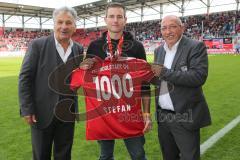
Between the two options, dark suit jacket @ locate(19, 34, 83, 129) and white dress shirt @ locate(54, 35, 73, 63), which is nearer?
dark suit jacket @ locate(19, 34, 83, 129)

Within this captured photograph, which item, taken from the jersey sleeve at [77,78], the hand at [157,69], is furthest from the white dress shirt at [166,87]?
the jersey sleeve at [77,78]

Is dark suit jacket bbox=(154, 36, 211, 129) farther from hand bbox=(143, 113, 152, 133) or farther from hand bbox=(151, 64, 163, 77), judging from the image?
hand bbox=(143, 113, 152, 133)

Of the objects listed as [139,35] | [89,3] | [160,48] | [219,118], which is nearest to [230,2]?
[139,35]

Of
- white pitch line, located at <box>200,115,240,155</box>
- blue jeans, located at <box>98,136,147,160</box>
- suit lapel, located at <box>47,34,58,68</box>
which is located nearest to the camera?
suit lapel, located at <box>47,34,58,68</box>

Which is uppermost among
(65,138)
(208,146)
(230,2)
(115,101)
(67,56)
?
(230,2)

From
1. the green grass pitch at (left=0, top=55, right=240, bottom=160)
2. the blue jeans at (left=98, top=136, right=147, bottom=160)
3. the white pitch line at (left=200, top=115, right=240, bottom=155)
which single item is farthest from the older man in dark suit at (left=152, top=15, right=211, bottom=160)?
the white pitch line at (left=200, top=115, right=240, bottom=155)

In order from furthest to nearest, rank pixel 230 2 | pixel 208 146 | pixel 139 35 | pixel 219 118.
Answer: pixel 139 35 → pixel 230 2 → pixel 219 118 → pixel 208 146

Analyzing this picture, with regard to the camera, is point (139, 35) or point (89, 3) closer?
point (89, 3)

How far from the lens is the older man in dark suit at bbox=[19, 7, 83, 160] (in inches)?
133

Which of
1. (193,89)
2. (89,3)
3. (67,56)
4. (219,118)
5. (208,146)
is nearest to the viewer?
(193,89)

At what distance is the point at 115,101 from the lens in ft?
11.6

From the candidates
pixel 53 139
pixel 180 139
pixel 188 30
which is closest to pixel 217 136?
pixel 180 139

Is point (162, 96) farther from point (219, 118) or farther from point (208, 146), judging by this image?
point (219, 118)

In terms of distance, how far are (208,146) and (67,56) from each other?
3.11 m
